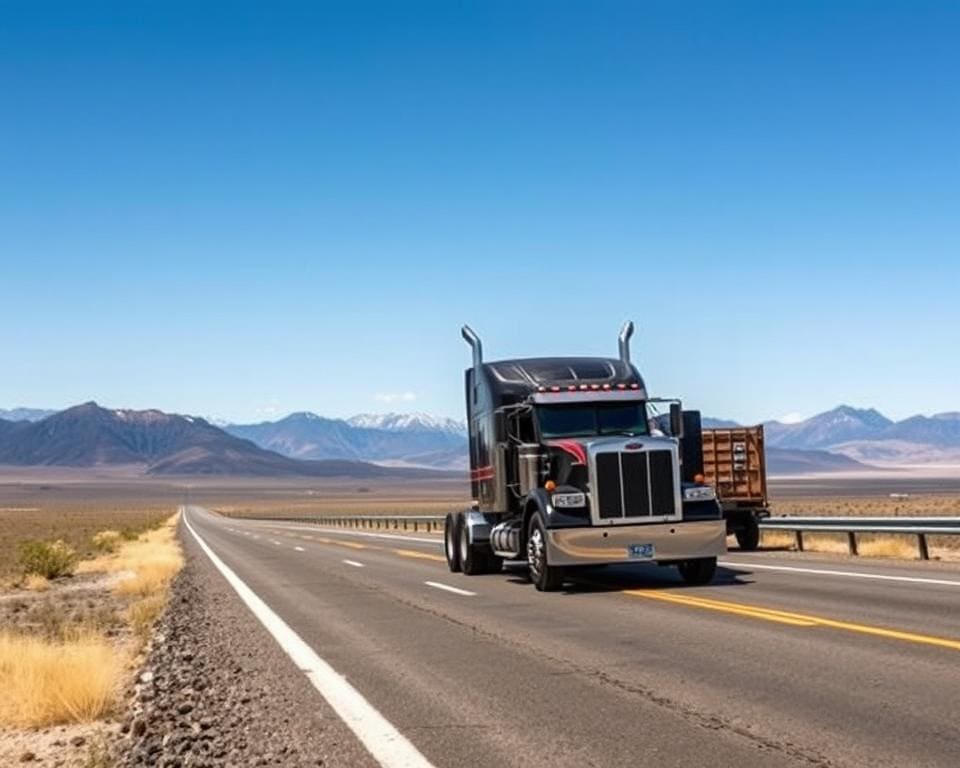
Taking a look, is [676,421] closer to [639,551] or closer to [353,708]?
[639,551]

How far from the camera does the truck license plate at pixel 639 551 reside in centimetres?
1595

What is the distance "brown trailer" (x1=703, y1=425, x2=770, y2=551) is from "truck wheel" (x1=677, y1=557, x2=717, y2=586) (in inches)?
395

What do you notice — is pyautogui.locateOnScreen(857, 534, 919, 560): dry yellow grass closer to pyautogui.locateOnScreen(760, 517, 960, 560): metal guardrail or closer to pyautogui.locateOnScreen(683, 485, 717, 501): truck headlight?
pyautogui.locateOnScreen(760, 517, 960, 560): metal guardrail

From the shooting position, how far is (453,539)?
861 inches

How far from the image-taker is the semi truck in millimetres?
16016

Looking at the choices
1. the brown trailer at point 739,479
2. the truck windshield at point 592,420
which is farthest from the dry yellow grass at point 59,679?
the brown trailer at point 739,479

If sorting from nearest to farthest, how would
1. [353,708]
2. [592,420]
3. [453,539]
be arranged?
A: [353,708] → [592,420] → [453,539]

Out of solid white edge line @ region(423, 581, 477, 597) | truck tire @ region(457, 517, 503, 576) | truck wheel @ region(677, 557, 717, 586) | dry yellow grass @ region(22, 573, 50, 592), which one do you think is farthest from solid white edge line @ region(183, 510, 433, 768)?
dry yellow grass @ region(22, 573, 50, 592)

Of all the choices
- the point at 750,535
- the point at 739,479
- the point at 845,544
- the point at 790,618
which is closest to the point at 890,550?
the point at 750,535

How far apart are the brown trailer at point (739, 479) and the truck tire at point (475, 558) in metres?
8.16

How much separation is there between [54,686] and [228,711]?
78.5 inches

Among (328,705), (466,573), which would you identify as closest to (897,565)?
(466,573)

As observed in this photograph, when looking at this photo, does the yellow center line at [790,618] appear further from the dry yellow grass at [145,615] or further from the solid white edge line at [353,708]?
the dry yellow grass at [145,615]

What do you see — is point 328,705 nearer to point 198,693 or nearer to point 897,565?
point 198,693
